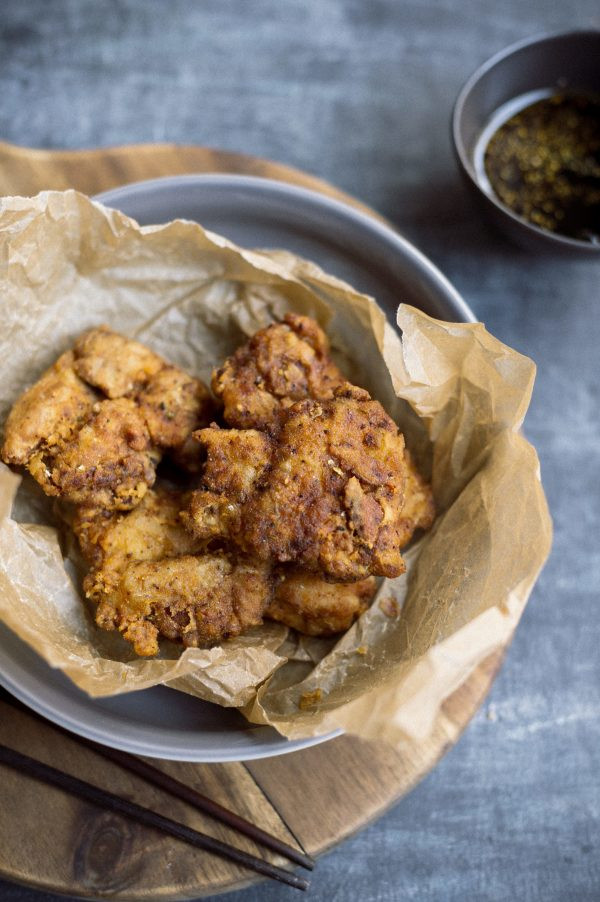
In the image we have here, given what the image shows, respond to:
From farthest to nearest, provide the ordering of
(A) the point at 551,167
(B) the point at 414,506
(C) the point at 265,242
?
(A) the point at 551,167 → (C) the point at 265,242 → (B) the point at 414,506

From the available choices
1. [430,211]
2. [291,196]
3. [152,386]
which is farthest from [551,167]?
[152,386]

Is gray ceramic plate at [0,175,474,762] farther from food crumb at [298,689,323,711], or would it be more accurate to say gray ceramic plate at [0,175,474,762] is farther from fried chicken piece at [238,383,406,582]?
fried chicken piece at [238,383,406,582]

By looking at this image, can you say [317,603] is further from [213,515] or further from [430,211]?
[430,211]

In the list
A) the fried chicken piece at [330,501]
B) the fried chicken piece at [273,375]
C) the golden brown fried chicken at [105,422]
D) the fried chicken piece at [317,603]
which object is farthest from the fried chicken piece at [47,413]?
the fried chicken piece at [317,603]

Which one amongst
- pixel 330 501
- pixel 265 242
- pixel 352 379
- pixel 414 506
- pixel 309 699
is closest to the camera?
pixel 330 501

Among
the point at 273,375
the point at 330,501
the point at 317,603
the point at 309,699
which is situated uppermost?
the point at 273,375

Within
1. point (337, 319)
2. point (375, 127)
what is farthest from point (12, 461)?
point (375, 127)

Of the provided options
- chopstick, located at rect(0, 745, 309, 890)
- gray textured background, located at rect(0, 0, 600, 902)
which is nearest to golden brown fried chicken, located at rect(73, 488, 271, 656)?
chopstick, located at rect(0, 745, 309, 890)
